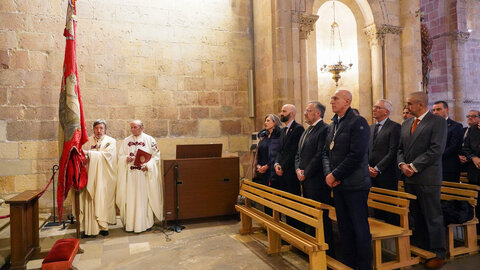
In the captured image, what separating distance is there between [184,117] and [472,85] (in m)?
10.9

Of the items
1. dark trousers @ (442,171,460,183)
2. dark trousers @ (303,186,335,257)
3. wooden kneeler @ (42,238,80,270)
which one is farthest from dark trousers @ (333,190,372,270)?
wooden kneeler @ (42,238,80,270)

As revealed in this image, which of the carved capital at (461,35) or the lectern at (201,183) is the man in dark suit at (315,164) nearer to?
the lectern at (201,183)

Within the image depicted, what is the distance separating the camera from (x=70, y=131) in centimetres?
475

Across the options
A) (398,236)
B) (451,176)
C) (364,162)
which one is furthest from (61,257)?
(451,176)

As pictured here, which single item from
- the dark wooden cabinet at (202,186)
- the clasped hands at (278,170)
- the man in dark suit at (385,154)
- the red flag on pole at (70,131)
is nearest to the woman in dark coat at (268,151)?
the clasped hands at (278,170)

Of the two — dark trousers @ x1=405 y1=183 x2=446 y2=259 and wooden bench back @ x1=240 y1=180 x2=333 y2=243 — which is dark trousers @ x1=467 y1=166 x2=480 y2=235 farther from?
wooden bench back @ x1=240 y1=180 x2=333 y2=243

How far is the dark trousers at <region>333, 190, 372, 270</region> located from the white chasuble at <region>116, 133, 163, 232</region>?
311 centimetres

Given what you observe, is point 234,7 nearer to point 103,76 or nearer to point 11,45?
point 103,76

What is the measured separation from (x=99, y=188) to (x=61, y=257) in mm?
1728

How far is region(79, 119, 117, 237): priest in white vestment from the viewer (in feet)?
16.2

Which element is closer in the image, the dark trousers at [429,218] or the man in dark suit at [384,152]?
the dark trousers at [429,218]

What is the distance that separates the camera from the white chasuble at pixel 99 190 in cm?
493

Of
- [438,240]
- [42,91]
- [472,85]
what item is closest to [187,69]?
[42,91]

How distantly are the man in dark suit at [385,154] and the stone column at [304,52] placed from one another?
226 centimetres
